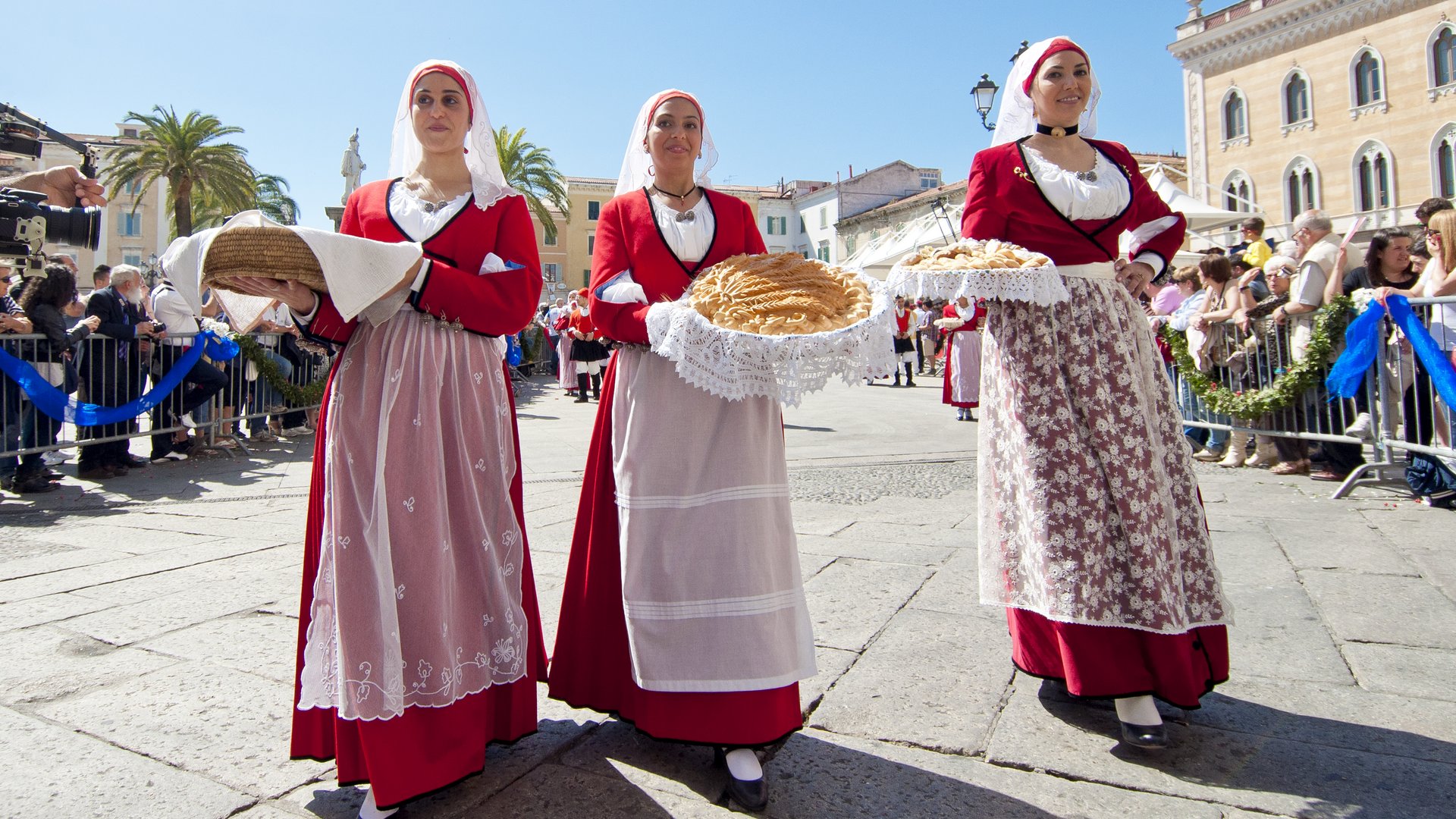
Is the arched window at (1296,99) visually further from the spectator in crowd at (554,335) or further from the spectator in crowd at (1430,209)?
the spectator in crowd at (1430,209)

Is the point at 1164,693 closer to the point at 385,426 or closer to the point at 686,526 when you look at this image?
the point at 686,526

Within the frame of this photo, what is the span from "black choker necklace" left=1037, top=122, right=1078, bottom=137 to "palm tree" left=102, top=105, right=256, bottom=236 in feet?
111

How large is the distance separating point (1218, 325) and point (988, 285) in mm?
6238

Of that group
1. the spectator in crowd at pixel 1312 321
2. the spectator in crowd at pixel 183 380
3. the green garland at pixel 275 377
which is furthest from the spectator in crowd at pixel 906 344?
the spectator in crowd at pixel 183 380

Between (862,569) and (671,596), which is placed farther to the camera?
(862,569)

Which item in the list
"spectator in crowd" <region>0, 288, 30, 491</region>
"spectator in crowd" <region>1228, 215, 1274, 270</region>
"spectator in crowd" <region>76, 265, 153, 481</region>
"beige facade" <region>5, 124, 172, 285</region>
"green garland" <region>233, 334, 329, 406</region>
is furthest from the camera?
"beige facade" <region>5, 124, 172, 285</region>

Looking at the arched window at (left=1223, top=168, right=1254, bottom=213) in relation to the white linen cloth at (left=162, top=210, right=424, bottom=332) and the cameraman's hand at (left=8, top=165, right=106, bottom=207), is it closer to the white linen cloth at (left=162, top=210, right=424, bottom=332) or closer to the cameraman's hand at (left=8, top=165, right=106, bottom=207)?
the cameraman's hand at (left=8, top=165, right=106, bottom=207)

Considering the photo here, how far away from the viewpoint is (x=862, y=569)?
13.7 ft

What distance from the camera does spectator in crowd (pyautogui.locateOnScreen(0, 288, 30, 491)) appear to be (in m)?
6.94

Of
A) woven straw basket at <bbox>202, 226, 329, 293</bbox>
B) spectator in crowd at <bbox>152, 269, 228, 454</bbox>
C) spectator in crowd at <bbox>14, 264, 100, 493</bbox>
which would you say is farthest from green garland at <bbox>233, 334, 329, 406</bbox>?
woven straw basket at <bbox>202, 226, 329, 293</bbox>

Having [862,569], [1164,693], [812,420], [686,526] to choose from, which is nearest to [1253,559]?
[862,569]

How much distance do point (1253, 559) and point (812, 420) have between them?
24.7 feet

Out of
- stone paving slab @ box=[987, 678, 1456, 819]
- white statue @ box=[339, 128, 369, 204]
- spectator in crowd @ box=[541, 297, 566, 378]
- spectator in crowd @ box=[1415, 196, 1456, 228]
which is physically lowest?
stone paving slab @ box=[987, 678, 1456, 819]

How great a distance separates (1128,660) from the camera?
2.47 m
